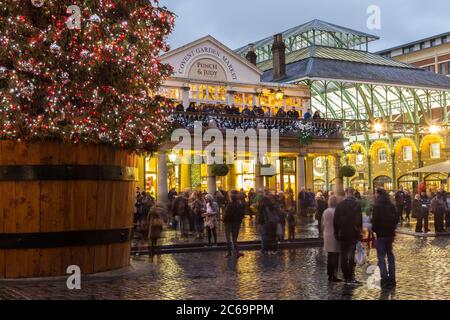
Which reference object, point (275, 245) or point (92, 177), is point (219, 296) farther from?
point (275, 245)

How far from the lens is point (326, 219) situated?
426 inches

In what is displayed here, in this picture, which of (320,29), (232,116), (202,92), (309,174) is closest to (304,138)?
(232,116)

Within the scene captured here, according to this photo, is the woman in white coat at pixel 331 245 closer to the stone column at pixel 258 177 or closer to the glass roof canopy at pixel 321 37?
the stone column at pixel 258 177

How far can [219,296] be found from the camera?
950 centimetres

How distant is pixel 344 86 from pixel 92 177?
91.2ft

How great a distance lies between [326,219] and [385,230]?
101 centimetres

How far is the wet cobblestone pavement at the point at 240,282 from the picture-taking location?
31.4 ft

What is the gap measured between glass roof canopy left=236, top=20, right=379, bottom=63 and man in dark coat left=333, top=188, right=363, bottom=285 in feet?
109

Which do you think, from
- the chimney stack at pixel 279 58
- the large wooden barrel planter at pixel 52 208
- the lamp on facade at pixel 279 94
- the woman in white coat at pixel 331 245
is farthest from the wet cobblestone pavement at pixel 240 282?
the chimney stack at pixel 279 58

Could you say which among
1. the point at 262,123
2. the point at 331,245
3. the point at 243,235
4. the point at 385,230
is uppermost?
the point at 262,123

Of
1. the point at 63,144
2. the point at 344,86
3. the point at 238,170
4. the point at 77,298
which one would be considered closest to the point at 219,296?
the point at 77,298

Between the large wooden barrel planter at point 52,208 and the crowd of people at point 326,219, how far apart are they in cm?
407

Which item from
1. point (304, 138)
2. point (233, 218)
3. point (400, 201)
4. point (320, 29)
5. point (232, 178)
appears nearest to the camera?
point (233, 218)

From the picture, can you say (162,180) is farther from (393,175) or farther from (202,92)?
(393,175)
